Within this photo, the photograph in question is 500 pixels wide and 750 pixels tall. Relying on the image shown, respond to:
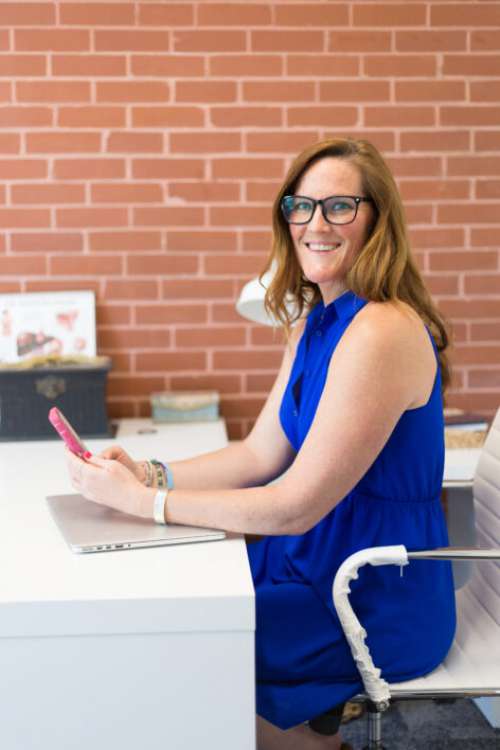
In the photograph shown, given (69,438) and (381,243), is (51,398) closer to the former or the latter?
(69,438)

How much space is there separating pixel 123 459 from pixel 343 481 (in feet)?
1.77

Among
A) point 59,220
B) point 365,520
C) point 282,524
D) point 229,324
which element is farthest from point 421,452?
point 59,220

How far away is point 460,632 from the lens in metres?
1.92

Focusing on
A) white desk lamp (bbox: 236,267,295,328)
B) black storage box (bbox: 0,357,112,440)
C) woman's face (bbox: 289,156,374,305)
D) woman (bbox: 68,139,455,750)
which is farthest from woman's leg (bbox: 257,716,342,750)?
black storage box (bbox: 0,357,112,440)

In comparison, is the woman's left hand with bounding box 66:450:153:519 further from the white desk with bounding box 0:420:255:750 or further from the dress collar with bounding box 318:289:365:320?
the dress collar with bounding box 318:289:365:320

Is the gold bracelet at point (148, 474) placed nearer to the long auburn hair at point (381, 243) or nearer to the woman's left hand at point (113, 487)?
the woman's left hand at point (113, 487)

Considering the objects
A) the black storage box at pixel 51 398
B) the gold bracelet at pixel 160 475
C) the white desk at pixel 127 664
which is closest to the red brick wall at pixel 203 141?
the black storage box at pixel 51 398

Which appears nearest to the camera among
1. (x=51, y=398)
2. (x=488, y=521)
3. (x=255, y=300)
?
(x=488, y=521)

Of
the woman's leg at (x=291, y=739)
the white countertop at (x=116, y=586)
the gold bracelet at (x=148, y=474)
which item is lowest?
the woman's leg at (x=291, y=739)

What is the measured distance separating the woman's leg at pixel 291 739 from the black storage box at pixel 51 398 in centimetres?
129

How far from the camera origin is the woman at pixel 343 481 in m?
1.66

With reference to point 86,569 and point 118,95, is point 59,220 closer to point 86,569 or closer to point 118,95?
point 118,95

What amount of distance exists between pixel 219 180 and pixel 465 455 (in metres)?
1.21

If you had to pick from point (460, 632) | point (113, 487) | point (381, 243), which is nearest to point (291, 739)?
point (460, 632)
